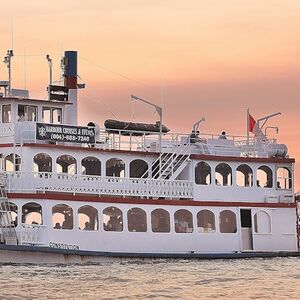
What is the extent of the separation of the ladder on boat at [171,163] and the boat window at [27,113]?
4.98 m

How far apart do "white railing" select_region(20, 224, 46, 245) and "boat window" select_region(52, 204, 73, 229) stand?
3.50 feet

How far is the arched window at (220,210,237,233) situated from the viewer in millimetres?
48188

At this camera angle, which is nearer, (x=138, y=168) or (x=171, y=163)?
(x=171, y=163)

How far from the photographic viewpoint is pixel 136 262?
44.9m

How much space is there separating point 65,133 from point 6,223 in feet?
14.2

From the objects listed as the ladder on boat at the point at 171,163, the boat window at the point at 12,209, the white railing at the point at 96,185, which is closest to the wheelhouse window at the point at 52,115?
the white railing at the point at 96,185

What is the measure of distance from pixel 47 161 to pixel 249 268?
28.6 feet

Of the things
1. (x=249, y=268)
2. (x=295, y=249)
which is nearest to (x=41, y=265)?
(x=249, y=268)

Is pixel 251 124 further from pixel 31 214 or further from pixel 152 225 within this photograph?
pixel 31 214

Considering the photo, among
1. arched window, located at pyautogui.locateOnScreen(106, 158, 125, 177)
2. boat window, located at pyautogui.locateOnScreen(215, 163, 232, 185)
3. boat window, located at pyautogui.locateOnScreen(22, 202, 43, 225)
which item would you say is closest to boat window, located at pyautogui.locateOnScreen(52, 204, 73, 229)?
boat window, located at pyautogui.locateOnScreen(22, 202, 43, 225)

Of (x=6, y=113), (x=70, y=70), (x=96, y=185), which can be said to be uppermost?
(x=70, y=70)

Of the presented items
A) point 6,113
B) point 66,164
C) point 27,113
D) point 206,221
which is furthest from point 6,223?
point 206,221

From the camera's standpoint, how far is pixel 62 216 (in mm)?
44938

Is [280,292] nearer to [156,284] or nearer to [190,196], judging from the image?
[156,284]
